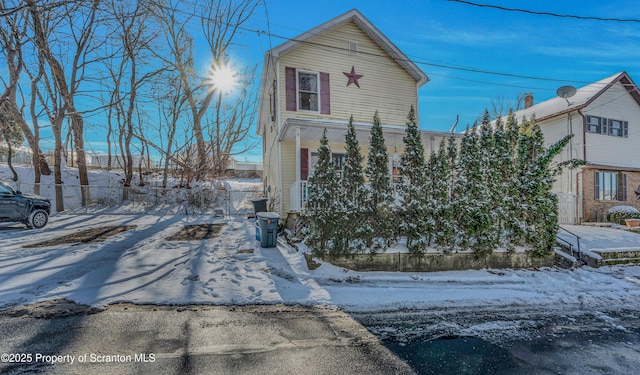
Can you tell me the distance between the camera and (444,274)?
6.17 metres

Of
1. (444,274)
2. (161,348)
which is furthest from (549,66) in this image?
(161,348)

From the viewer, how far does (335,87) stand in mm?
11297

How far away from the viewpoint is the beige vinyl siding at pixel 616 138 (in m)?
14.6

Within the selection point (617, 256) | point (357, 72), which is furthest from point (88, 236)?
point (617, 256)

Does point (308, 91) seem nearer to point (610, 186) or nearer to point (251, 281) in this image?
point (251, 281)

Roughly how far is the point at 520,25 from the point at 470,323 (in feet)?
A: 35.1

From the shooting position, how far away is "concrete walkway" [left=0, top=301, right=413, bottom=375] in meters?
2.64

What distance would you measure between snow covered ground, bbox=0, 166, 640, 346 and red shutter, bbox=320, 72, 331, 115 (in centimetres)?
575

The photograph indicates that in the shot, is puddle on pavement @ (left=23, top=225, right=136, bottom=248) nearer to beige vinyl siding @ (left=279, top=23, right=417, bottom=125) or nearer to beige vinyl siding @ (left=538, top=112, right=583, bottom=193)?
beige vinyl siding @ (left=279, top=23, right=417, bottom=125)

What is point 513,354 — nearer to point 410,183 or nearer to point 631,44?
point 410,183

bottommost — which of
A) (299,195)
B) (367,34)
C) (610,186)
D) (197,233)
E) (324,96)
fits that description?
(197,233)

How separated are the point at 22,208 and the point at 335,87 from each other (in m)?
11.3

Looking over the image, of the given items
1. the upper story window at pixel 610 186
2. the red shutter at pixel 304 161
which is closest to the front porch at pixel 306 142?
the red shutter at pixel 304 161

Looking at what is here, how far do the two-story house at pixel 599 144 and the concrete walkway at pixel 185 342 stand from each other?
1445 centimetres
